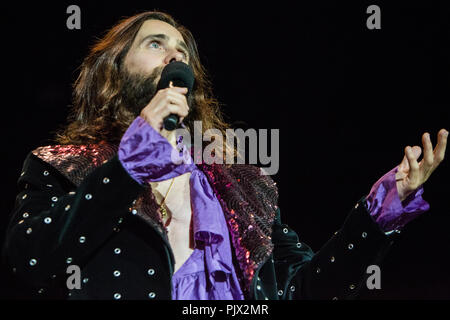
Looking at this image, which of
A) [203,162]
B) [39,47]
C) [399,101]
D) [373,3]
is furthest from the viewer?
[399,101]

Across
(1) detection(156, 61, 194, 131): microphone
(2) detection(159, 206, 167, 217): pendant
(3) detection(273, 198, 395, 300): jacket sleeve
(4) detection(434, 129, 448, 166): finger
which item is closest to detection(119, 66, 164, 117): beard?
(1) detection(156, 61, 194, 131): microphone

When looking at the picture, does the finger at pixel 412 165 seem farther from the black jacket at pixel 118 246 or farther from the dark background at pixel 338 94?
the dark background at pixel 338 94

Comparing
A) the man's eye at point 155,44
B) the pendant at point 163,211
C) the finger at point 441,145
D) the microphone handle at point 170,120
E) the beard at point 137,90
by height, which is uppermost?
the man's eye at point 155,44

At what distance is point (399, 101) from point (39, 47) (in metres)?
1.62

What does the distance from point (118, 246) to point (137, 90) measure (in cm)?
55

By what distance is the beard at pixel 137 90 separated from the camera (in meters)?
1.49

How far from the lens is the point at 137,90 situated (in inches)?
59.7

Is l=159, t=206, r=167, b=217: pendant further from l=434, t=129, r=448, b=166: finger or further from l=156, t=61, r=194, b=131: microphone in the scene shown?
l=434, t=129, r=448, b=166: finger

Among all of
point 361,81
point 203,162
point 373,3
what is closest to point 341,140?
point 361,81

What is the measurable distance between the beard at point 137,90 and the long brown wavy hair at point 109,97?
27mm

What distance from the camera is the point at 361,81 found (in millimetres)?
2367

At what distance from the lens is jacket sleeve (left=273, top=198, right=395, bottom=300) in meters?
1.27

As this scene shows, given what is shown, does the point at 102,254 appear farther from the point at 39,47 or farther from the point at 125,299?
the point at 39,47

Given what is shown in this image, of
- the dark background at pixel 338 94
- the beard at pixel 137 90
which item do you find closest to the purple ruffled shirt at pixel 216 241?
the beard at pixel 137 90
